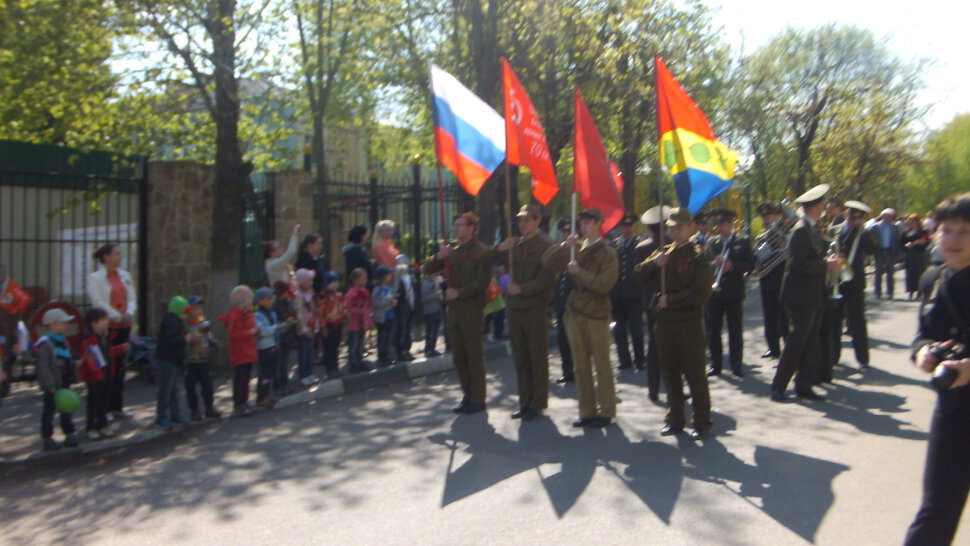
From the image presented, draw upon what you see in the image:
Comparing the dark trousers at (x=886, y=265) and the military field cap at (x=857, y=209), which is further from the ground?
the military field cap at (x=857, y=209)

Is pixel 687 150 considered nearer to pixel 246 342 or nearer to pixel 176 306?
pixel 246 342

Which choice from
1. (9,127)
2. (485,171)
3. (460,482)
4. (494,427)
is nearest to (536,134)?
(485,171)

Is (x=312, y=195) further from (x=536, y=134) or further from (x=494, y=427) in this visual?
(x=494, y=427)

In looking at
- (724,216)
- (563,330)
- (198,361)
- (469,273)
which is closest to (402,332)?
(563,330)

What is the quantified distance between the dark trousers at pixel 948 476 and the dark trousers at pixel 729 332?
20.1ft

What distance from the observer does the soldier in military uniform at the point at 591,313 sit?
24.6 ft

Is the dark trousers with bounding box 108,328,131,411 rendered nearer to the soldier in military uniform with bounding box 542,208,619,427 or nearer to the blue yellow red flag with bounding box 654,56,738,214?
the soldier in military uniform with bounding box 542,208,619,427

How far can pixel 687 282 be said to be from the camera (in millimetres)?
7051

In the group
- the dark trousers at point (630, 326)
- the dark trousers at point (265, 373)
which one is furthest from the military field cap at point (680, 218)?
the dark trousers at point (265, 373)

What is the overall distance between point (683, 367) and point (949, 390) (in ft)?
11.6

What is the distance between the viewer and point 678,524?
16.5 feet

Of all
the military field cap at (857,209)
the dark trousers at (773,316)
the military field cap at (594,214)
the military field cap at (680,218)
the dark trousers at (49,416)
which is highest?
the military field cap at (857,209)

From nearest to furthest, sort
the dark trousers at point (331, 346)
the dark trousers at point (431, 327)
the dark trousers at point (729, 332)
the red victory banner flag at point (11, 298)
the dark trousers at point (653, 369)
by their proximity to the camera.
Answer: the dark trousers at point (653, 369)
the red victory banner flag at point (11, 298)
the dark trousers at point (729, 332)
the dark trousers at point (331, 346)
the dark trousers at point (431, 327)

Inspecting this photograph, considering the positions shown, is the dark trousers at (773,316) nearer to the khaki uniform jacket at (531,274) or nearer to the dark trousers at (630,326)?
the dark trousers at (630,326)
